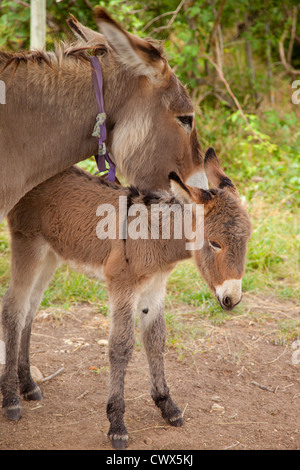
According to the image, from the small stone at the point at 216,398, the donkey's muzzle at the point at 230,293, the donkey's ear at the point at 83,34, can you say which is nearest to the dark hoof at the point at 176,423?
the small stone at the point at 216,398

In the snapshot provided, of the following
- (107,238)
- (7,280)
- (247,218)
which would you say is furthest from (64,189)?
(7,280)

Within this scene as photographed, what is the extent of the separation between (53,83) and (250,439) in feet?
7.42

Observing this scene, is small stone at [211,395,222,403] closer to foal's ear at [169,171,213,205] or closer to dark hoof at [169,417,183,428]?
dark hoof at [169,417,183,428]

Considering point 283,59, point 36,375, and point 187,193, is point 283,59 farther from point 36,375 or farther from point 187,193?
point 36,375

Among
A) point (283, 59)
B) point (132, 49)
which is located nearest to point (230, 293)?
point (132, 49)

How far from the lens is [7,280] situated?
5.03 meters

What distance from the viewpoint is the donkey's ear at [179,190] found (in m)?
2.62

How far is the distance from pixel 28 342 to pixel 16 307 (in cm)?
38

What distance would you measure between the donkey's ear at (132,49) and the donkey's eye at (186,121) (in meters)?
0.23

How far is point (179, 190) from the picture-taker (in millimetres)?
Result: 2691

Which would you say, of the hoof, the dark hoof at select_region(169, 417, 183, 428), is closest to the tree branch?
the dark hoof at select_region(169, 417, 183, 428)

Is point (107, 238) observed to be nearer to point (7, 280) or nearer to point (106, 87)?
point (106, 87)

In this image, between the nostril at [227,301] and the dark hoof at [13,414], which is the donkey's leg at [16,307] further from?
the nostril at [227,301]

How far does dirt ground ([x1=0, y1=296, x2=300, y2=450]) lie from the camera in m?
2.96
